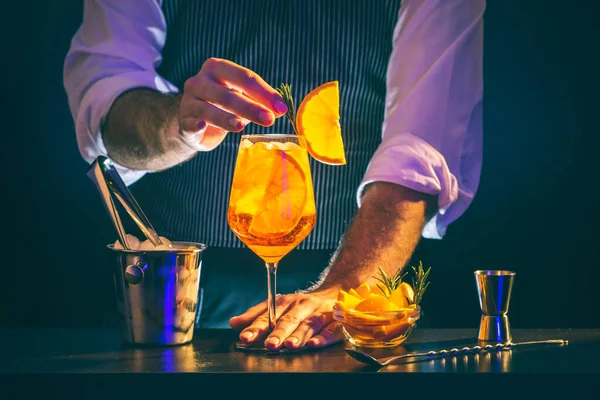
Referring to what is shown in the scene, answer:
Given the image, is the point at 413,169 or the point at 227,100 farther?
the point at 413,169

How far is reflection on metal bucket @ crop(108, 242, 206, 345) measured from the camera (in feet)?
4.81

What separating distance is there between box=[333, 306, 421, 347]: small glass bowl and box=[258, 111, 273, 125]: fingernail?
38 cm

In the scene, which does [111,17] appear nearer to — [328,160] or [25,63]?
[25,63]

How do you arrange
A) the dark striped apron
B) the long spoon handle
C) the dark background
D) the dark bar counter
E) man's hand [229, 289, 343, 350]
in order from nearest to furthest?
1. the dark bar counter
2. the long spoon handle
3. man's hand [229, 289, 343, 350]
4. the dark striped apron
5. the dark background

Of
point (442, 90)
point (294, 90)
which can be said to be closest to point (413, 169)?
point (442, 90)

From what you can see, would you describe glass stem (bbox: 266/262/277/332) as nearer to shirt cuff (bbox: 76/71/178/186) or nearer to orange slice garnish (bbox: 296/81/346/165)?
orange slice garnish (bbox: 296/81/346/165)

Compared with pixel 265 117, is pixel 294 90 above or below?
above

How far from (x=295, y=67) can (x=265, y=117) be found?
108 centimetres

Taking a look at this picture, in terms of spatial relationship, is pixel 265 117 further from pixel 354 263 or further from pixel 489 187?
pixel 489 187

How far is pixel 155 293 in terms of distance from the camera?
147 cm

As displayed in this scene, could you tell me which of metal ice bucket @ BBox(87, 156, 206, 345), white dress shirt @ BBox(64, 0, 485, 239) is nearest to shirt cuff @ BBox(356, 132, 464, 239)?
white dress shirt @ BBox(64, 0, 485, 239)

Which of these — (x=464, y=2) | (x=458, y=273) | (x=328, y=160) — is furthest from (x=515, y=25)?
(x=328, y=160)

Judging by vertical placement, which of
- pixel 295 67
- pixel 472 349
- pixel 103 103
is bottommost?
pixel 472 349

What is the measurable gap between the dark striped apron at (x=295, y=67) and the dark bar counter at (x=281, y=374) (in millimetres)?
1173
